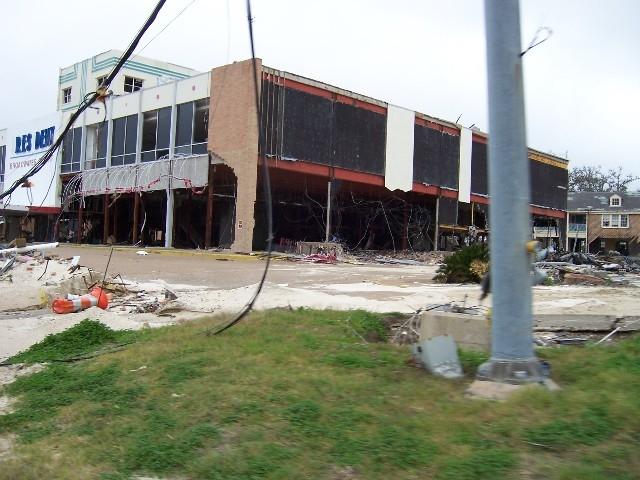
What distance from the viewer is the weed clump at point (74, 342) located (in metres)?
6.99

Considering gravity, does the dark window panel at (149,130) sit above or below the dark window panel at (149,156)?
above

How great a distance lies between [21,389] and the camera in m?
5.73

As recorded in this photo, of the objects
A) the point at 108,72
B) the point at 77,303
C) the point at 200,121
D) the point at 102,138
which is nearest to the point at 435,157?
the point at 200,121

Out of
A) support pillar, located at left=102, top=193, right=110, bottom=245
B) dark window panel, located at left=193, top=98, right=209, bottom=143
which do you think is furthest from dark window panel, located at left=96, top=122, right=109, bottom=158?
dark window panel, located at left=193, top=98, right=209, bottom=143

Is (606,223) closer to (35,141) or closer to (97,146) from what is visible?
(97,146)

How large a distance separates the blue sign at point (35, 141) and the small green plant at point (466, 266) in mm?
35641

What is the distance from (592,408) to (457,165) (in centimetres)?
3688

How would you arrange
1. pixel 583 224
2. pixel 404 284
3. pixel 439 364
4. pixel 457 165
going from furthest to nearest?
pixel 583 224, pixel 457 165, pixel 404 284, pixel 439 364

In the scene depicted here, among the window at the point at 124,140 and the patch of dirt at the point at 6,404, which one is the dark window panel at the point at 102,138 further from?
the patch of dirt at the point at 6,404

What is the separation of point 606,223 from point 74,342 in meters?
66.4

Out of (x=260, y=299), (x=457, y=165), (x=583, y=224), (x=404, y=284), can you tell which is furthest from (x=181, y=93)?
(x=583, y=224)

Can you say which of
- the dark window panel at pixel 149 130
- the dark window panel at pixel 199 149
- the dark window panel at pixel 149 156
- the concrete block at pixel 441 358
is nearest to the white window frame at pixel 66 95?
the dark window panel at pixel 149 130

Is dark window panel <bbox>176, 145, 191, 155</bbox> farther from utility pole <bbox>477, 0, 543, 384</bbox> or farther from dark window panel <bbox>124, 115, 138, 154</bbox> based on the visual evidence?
utility pole <bbox>477, 0, 543, 384</bbox>

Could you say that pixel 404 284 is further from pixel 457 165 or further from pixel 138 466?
pixel 457 165
